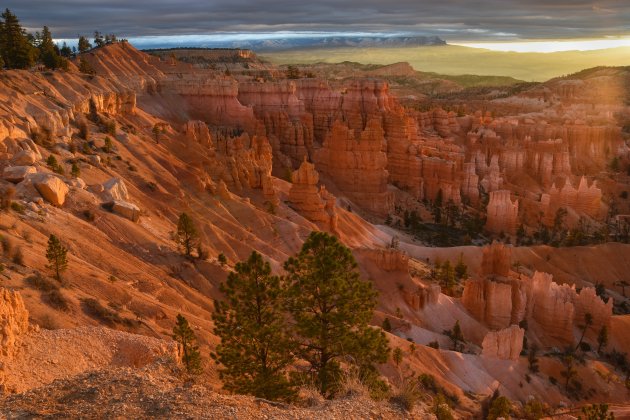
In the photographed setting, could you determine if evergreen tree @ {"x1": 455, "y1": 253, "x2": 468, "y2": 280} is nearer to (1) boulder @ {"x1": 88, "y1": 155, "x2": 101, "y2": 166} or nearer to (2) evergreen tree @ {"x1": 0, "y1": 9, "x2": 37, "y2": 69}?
(1) boulder @ {"x1": 88, "y1": 155, "x2": 101, "y2": 166}

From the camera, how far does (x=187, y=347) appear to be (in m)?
14.8

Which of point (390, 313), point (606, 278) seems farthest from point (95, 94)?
point (606, 278)

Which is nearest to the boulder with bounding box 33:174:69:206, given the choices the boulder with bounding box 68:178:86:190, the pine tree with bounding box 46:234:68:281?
the boulder with bounding box 68:178:86:190

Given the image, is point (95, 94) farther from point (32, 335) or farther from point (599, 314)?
point (599, 314)

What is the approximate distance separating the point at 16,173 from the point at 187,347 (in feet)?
37.6

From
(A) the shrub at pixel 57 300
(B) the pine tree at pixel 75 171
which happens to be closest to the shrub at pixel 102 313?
(A) the shrub at pixel 57 300

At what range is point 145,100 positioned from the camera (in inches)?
2176

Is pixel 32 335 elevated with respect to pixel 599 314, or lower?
elevated

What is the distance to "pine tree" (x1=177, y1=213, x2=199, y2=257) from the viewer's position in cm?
2329

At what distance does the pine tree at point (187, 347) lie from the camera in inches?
555

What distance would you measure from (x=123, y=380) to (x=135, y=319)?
20.5ft

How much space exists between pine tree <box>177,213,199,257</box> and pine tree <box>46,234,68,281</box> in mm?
7191

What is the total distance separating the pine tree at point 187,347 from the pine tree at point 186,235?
8.32m

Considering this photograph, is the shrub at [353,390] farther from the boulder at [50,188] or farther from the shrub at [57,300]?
the boulder at [50,188]
